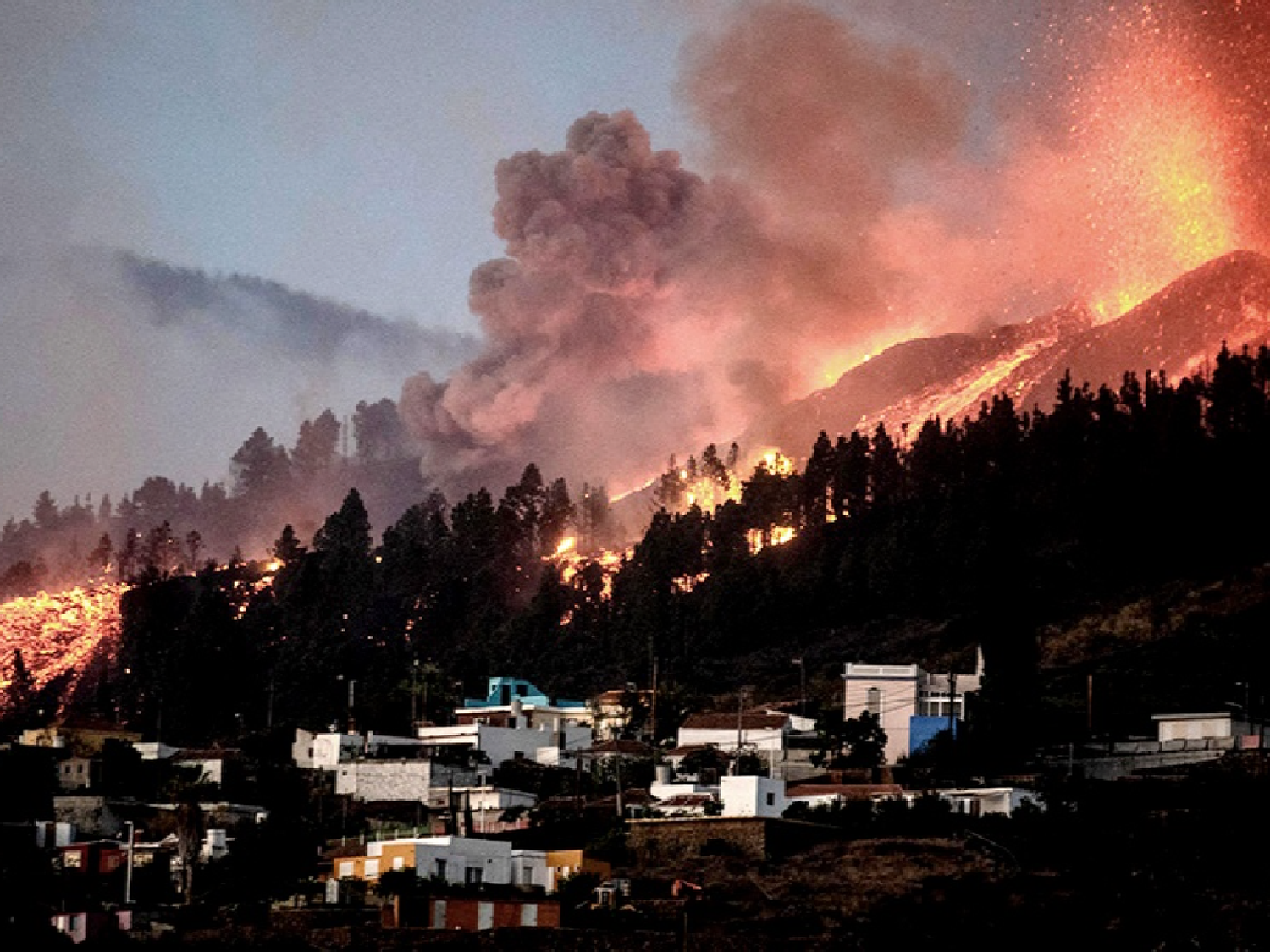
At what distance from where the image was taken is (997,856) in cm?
6512

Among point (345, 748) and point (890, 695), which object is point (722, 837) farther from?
point (345, 748)

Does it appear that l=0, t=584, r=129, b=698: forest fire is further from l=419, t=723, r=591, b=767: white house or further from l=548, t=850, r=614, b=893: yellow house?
l=548, t=850, r=614, b=893: yellow house

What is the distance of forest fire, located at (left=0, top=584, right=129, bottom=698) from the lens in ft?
584

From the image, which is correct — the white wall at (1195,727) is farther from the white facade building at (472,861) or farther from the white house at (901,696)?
the white facade building at (472,861)

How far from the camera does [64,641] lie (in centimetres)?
18800

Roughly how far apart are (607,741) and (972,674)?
61.0 ft

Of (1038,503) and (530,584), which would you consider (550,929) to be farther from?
Answer: (530,584)

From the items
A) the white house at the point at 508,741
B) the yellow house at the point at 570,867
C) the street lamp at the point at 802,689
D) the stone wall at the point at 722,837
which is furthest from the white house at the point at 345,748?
the yellow house at the point at 570,867

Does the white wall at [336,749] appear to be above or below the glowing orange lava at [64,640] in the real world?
below

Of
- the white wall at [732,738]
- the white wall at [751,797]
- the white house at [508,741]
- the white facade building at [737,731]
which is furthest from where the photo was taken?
the white house at [508,741]

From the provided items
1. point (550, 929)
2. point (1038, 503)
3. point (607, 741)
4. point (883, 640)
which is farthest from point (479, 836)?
point (1038, 503)

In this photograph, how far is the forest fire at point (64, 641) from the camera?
584ft

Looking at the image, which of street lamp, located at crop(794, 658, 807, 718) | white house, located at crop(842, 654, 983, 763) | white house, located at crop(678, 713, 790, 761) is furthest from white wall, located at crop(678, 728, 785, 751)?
street lamp, located at crop(794, 658, 807, 718)

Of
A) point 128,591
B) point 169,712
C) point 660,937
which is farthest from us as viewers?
point 128,591
